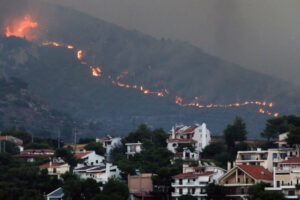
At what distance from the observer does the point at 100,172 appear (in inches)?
4082

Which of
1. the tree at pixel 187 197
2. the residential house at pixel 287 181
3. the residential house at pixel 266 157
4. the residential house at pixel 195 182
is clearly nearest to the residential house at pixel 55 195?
the residential house at pixel 195 182

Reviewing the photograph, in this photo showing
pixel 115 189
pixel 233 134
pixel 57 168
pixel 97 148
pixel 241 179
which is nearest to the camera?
pixel 241 179

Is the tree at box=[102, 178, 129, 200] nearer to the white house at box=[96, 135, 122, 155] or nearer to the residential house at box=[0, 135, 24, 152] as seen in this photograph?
the white house at box=[96, 135, 122, 155]

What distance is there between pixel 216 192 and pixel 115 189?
10810 millimetres

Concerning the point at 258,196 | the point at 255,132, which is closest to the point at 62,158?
the point at 258,196

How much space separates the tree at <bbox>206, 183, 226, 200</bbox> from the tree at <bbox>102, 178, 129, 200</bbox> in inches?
352

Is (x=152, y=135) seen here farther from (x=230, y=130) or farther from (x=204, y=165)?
(x=204, y=165)

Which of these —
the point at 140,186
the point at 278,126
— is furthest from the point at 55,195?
the point at 278,126

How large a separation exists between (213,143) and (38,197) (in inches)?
1096

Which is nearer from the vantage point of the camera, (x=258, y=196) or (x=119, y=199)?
(x=258, y=196)

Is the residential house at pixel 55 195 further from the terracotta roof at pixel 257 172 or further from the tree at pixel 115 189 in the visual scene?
the terracotta roof at pixel 257 172

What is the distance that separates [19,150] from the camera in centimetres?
12212

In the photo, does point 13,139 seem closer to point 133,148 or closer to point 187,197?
point 133,148

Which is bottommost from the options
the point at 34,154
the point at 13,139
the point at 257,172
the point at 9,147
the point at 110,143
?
the point at 257,172
